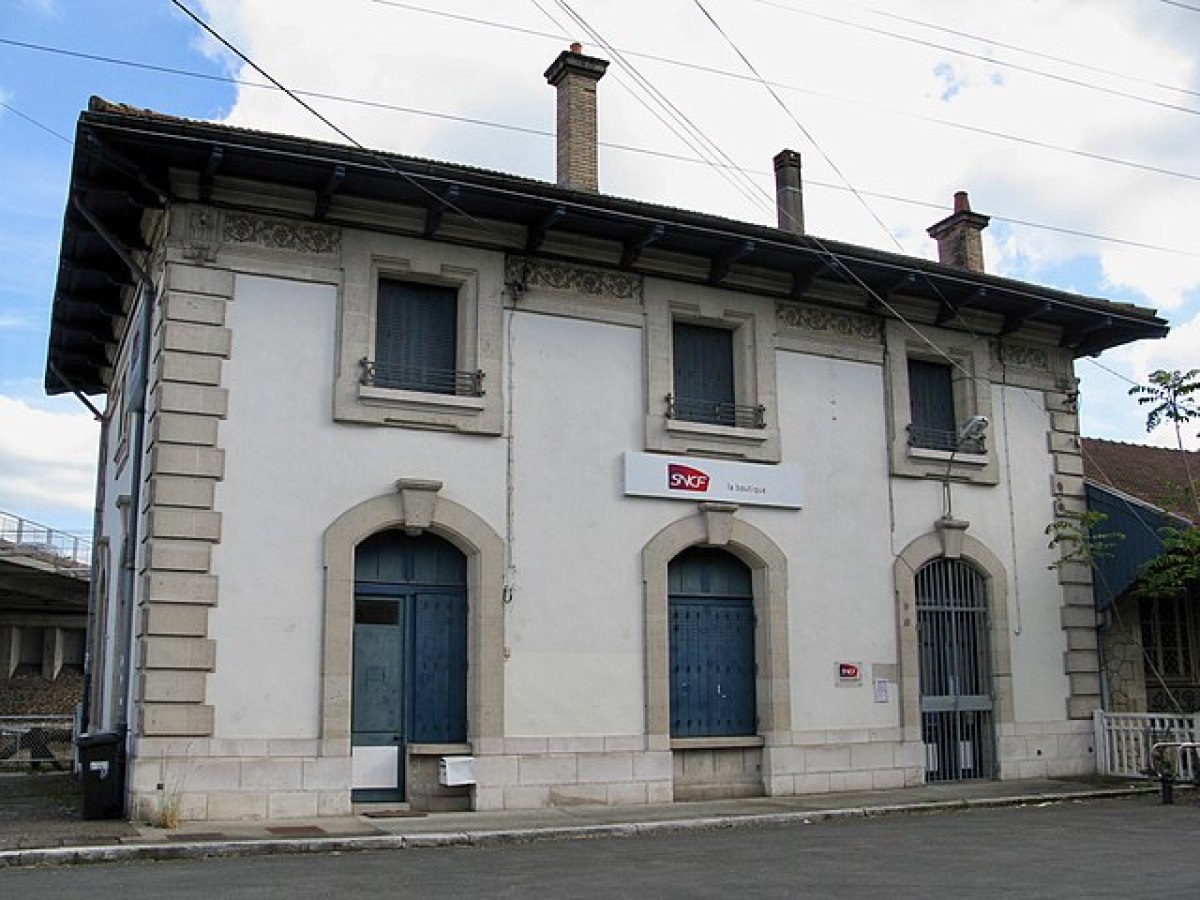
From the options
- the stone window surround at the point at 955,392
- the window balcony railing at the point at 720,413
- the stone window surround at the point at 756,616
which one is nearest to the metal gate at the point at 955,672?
the stone window surround at the point at 955,392

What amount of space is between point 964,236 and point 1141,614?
21.9ft

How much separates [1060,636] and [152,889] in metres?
13.2

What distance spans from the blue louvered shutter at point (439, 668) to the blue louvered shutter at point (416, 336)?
2402mm

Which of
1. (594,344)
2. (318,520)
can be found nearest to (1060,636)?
(594,344)

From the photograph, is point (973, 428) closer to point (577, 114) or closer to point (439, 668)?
point (577, 114)

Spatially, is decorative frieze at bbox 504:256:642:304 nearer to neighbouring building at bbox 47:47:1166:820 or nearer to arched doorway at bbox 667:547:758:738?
neighbouring building at bbox 47:47:1166:820

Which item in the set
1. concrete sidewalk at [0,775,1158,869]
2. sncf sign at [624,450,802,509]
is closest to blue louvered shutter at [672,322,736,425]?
sncf sign at [624,450,802,509]

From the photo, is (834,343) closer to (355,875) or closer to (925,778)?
(925,778)

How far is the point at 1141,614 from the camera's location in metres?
18.7

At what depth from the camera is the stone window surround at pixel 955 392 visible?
16.9 meters

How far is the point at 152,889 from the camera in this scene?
8586 millimetres

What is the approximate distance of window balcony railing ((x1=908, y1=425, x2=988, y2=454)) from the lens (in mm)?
17266

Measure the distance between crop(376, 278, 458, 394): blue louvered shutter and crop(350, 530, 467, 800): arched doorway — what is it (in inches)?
68.3

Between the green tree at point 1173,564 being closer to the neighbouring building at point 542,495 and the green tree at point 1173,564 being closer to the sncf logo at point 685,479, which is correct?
the neighbouring building at point 542,495
